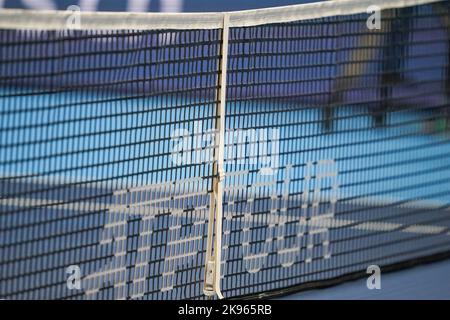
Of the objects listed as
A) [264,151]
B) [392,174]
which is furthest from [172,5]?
[264,151]

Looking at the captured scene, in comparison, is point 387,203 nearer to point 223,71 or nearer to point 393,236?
point 393,236

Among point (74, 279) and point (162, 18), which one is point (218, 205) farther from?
point (162, 18)

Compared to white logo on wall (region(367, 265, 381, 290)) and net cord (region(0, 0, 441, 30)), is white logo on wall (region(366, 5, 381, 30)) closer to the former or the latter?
net cord (region(0, 0, 441, 30))

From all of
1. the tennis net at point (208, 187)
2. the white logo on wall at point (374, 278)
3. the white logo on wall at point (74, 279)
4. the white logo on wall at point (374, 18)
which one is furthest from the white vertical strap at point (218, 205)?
the white logo on wall at point (374, 18)

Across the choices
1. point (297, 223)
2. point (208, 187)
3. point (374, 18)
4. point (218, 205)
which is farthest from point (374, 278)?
point (374, 18)

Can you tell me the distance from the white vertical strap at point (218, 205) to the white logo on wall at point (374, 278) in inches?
42.0

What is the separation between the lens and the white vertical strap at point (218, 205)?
16.7 feet

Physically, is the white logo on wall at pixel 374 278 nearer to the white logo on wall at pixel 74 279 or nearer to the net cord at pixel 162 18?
the net cord at pixel 162 18

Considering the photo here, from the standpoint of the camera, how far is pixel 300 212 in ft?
22.6

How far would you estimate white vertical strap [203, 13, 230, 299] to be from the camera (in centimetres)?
510

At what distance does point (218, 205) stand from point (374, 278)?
4.18ft

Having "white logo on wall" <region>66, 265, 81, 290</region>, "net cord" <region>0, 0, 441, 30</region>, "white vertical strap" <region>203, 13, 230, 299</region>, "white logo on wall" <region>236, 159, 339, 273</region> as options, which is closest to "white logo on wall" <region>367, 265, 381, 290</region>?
"white logo on wall" <region>236, 159, 339, 273</region>

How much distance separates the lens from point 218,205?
16.8ft

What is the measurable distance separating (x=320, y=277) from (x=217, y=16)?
1.66 metres
